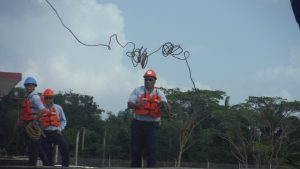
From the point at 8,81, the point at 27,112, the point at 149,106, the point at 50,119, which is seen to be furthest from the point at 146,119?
the point at 8,81

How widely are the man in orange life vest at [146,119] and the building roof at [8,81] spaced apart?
21.6 ft

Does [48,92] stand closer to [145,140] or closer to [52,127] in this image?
[52,127]

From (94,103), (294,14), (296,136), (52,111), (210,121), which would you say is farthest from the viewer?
(94,103)

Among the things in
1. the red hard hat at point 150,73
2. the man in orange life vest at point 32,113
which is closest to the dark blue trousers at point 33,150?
the man in orange life vest at point 32,113

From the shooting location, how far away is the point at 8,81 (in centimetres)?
1292

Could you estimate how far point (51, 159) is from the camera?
8.00m

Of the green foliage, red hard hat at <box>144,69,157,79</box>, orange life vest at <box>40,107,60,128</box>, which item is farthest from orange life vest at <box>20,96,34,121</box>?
the green foliage

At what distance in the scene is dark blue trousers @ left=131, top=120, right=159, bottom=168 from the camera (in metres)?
6.62

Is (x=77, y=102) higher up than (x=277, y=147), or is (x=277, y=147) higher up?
(x=77, y=102)

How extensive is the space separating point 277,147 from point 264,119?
2.50 metres

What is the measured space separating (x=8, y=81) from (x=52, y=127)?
5.43m

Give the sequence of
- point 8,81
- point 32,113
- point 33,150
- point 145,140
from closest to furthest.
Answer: point 145,140, point 33,150, point 32,113, point 8,81

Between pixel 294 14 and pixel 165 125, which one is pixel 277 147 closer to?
pixel 165 125

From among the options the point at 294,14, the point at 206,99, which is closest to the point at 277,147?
the point at 206,99
